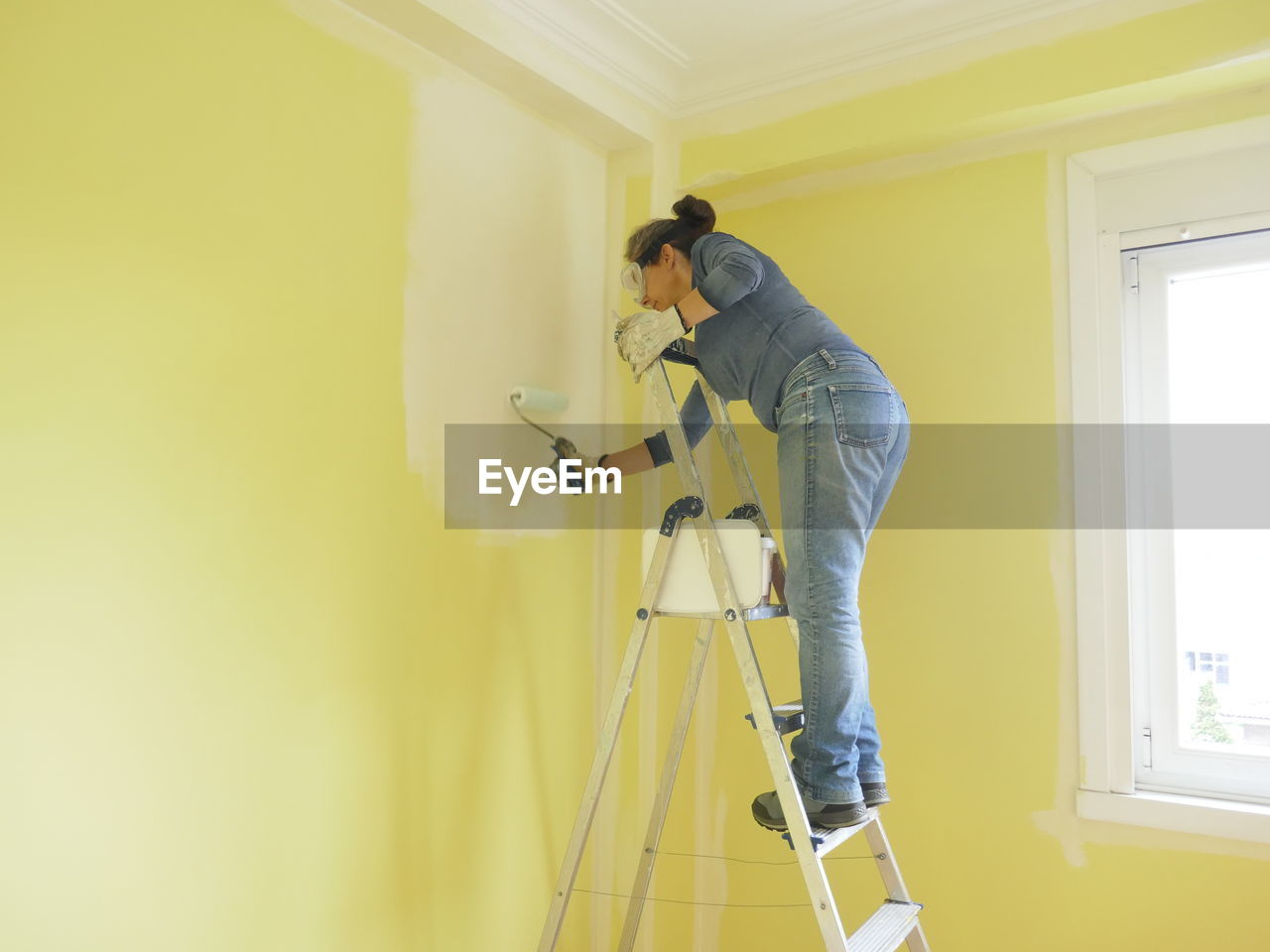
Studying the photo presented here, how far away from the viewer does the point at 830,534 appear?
1627 millimetres

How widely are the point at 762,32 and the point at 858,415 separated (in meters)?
1.08

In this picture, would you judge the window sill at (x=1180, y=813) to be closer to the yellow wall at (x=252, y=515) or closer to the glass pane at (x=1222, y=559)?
the glass pane at (x=1222, y=559)

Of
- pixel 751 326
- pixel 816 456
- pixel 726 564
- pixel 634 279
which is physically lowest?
pixel 726 564

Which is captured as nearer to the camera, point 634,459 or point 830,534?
point 830,534

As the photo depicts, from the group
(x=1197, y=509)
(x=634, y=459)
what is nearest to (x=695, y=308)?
(x=634, y=459)

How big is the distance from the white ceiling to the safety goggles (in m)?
0.62

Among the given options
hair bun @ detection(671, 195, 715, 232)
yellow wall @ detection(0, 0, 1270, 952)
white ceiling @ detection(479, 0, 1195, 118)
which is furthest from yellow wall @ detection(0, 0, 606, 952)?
hair bun @ detection(671, 195, 715, 232)

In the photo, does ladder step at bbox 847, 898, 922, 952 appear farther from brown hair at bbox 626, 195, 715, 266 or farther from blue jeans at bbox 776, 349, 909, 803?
brown hair at bbox 626, 195, 715, 266

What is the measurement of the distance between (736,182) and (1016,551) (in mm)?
1156

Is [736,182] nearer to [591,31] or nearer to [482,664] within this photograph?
[591,31]

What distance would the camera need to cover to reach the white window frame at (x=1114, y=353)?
1944 millimetres

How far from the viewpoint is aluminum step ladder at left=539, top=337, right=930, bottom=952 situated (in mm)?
1577

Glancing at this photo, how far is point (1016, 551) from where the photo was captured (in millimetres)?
2115

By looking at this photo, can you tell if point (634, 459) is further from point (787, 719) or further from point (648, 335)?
point (787, 719)
